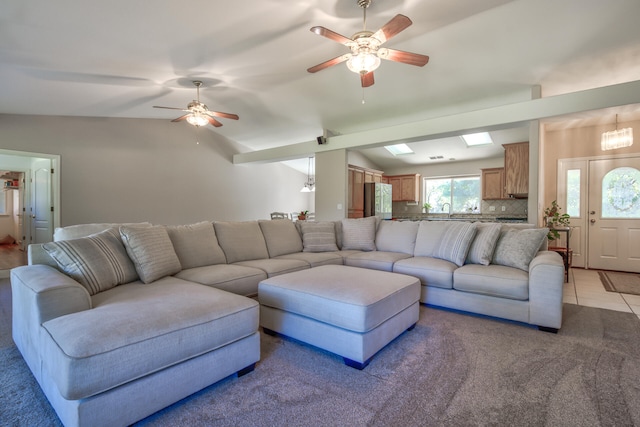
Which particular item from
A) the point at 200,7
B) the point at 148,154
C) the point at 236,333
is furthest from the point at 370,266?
the point at 148,154

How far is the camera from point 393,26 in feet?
7.58

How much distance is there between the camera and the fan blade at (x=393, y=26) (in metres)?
2.21

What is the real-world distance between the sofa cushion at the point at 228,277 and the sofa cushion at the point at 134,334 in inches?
24.2

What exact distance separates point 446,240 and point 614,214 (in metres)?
4.10

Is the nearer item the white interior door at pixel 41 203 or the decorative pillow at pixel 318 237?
the decorative pillow at pixel 318 237

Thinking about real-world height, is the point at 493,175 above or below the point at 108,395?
above

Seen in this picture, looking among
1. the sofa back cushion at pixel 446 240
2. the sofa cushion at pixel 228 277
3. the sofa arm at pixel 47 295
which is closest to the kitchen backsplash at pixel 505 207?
the sofa back cushion at pixel 446 240

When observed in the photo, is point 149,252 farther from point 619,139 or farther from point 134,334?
point 619,139

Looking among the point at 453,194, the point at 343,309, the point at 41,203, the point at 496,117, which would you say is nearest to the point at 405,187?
the point at 453,194

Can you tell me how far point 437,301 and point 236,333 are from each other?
2.15 metres

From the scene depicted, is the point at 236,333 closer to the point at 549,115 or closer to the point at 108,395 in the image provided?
the point at 108,395

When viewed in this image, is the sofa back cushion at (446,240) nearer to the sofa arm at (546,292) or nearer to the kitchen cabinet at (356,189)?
the sofa arm at (546,292)

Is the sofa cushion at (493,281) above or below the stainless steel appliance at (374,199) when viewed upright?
below

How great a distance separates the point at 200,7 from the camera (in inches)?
103
